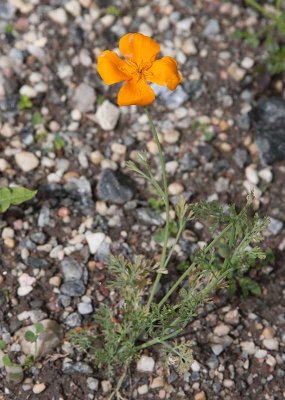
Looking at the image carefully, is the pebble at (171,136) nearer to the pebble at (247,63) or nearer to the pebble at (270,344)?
the pebble at (247,63)

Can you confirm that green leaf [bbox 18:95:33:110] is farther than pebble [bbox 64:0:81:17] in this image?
No

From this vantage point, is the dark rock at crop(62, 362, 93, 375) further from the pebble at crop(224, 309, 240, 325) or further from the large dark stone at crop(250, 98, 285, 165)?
the large dark stone at crop(250, 98, 285, 165)

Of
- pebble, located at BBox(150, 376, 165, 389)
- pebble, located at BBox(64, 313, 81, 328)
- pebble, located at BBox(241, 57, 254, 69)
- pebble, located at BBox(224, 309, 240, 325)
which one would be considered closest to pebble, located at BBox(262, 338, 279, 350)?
pebble, located at BBox(224, 309, 240, 325)

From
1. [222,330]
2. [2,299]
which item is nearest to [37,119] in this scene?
[2,299]

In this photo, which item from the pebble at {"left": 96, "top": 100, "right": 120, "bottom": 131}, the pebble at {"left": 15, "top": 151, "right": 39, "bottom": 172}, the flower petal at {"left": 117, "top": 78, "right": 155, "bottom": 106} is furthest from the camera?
the pebble at {"left": 96, "top": 100, "right": 120, "bottom": 131}

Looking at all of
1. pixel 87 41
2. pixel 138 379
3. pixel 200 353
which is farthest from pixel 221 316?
pixel 87 41

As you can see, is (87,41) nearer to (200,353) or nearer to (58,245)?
(58,245)

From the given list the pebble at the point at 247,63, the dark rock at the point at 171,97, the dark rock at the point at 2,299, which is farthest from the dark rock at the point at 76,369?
the pebble at the point at 247,63

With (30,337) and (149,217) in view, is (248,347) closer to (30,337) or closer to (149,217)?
(149,217)
